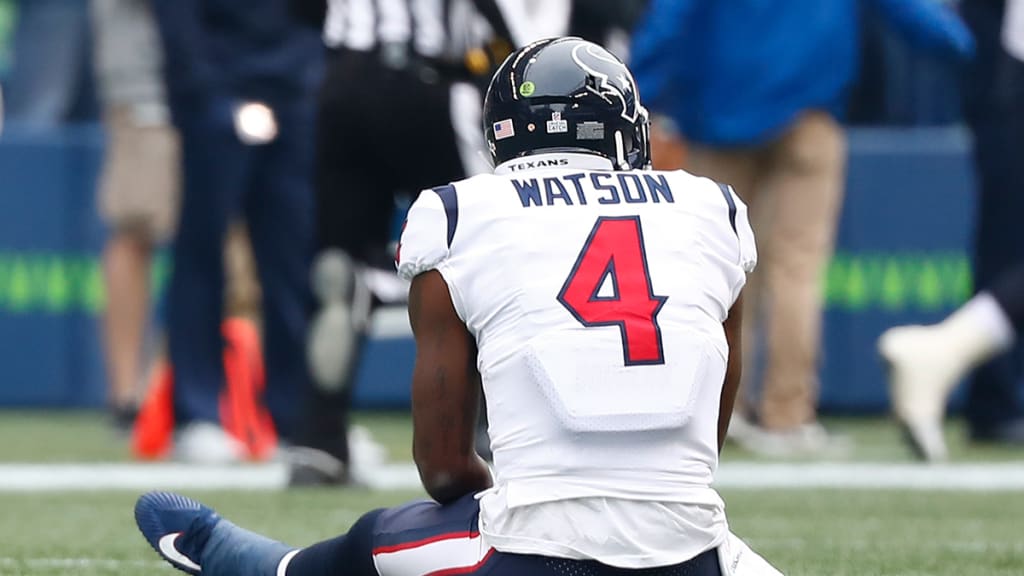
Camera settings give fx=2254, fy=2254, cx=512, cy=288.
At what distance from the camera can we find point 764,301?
9.59 meters

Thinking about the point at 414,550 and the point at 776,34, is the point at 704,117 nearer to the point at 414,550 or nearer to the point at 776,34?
the point at 776,34

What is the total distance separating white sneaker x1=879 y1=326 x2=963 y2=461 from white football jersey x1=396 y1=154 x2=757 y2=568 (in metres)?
4.04

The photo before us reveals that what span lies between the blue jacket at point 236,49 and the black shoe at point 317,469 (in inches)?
75.4

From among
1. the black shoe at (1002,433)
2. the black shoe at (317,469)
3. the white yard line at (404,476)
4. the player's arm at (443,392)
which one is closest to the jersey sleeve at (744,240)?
the player's arm at (443,392)

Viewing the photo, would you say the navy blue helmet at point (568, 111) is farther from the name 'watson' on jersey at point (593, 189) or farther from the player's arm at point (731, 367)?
the player's arm at point (731, 367)

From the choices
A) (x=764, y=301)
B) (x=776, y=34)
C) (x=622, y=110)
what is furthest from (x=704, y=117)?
(x=622, y=110)

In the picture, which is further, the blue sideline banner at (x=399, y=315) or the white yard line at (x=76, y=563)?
the blue sideline banner at (x=399, y=315)

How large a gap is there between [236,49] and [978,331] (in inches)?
113

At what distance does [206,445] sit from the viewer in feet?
26.0

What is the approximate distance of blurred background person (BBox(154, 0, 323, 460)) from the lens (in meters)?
8.09

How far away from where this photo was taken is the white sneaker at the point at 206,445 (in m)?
7.91

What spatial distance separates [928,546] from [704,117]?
3.46 m

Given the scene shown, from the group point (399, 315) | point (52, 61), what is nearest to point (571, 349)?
point (399, 315)

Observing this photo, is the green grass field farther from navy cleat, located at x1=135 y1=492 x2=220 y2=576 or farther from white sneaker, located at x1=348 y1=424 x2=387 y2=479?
navy cleat, located at x1=135 y1=492 x2=220 y2=576
